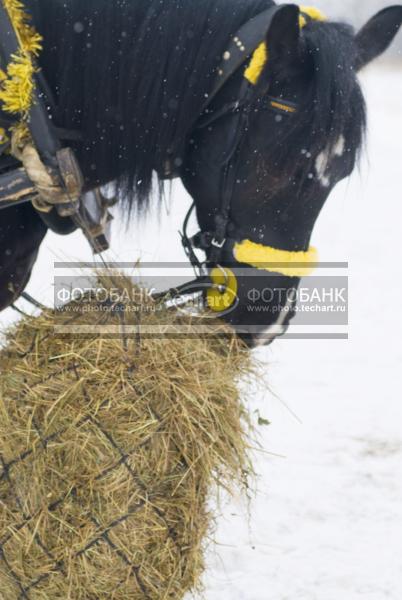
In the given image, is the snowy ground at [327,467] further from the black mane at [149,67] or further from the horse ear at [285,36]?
the horse ear at [285,36]

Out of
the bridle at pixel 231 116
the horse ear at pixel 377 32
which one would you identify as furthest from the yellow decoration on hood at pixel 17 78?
the horse ear at pixel 377 32

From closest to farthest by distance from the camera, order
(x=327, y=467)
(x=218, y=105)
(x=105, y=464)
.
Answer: (x=105, y=464) → (x=218, y=105) → (x=327, y=467)

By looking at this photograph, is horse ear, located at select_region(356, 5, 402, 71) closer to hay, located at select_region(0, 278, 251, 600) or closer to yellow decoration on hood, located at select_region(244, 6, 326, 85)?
yellow decoration on hood, located at select_region(244, 6, 326, 85)

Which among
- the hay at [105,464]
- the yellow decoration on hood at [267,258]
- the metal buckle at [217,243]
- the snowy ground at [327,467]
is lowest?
the snowy ground at [327,467]

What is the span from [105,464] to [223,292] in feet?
2.11

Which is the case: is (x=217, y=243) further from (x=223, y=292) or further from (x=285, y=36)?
(x=285, y=36)

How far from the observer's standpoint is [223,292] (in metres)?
2.14

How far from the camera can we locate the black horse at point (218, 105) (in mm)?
1948

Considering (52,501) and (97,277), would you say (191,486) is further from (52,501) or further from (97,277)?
(97,277)

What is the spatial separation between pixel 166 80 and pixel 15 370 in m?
0.87

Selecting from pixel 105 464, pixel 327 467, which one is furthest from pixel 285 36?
pixel 327 467

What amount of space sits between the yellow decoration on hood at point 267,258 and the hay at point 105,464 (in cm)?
37

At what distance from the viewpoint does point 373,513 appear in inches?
118

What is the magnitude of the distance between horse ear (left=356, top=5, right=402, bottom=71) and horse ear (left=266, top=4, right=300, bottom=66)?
40 cm
